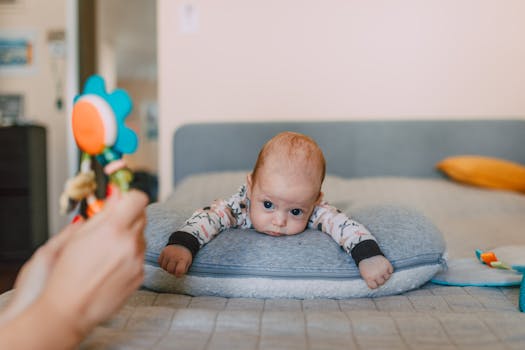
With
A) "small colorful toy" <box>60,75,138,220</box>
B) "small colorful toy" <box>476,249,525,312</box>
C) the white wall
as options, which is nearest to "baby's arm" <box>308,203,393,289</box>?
"small colorful toy" <box>476,249,525,312</box>

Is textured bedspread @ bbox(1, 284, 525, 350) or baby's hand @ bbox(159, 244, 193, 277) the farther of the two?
baby's hand @ bbox(159, 244, 193, 277)

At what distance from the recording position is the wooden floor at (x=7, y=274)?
7.27ft

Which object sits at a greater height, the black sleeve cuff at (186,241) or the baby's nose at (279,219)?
the baby's nose at (279,219)

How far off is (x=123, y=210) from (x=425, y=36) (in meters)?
2.30

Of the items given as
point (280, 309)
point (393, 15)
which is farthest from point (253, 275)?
point (393, 15)

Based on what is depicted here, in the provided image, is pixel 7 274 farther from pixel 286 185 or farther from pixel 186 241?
pixel 286 185

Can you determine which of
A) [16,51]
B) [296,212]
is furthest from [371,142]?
[16,51]

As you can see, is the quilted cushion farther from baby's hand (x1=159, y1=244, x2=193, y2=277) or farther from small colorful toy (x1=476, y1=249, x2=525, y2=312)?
small colorful toy (x1=476, y1=249, x2=525, y2=312)

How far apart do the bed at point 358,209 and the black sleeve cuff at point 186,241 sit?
0.06 m

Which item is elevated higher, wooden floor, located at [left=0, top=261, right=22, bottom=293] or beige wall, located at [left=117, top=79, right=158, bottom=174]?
beige wall, located at [left=117, top=79, right=158, bottom=174]

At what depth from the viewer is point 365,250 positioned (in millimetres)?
997

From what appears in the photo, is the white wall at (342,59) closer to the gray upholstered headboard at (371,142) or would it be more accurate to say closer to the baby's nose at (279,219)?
the gray upholstered headboard at (371,142)

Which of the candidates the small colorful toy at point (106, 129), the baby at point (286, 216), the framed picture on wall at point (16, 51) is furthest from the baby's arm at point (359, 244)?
the framed picture on wall at point (16, 51)

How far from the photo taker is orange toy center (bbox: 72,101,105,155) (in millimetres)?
744
